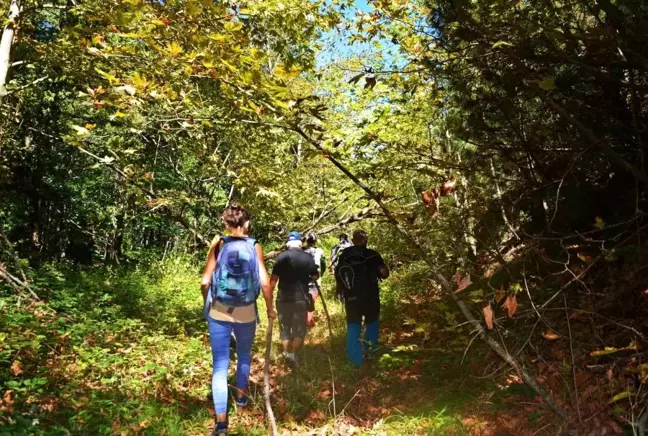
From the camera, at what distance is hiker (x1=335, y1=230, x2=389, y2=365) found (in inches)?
237

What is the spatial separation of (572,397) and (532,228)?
1709 mm

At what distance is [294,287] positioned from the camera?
6176 mm

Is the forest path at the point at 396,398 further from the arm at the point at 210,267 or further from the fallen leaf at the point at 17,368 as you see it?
the fallen leaf at the point at 17,368

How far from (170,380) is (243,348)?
165 centimetres

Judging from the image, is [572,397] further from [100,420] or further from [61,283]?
[61,283]

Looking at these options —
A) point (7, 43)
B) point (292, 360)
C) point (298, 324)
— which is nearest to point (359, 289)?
point (298, 324)

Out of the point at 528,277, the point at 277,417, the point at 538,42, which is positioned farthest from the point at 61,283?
the point at 538,42

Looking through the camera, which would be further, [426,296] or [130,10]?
[426,296]

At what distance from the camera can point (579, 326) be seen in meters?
4.53

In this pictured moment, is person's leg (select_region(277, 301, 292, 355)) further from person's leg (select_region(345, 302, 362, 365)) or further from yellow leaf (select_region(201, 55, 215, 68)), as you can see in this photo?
yellow leaf (select_region(201, 55, 215, 68))

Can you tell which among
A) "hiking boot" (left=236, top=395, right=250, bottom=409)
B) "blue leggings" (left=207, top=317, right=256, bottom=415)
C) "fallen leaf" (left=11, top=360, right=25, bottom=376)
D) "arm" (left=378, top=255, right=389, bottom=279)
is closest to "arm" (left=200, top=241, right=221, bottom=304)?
"blue leggings" (left=207, top=317, right=256, bottom=415)

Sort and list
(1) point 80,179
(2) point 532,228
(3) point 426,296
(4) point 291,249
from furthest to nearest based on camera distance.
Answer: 1. (1) point 80,179
2. (3) point 426,296
3. (4) point 291,249
4. (2) point 532,228

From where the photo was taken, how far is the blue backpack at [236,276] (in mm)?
4051

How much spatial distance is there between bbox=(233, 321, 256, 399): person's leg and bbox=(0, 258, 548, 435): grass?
0.75 ft
